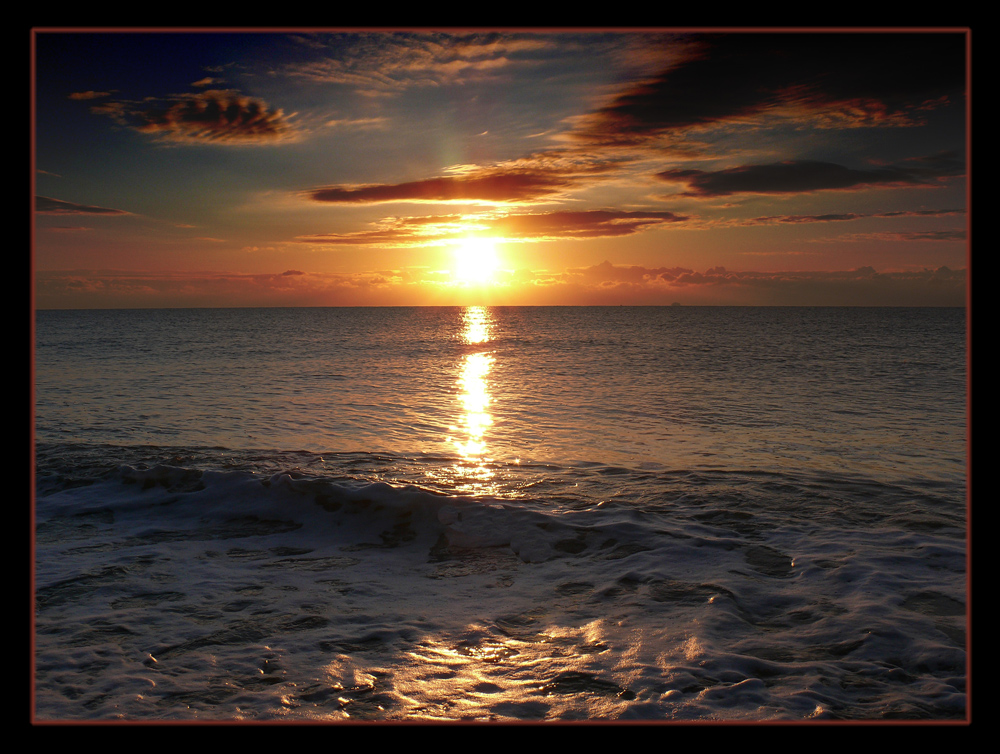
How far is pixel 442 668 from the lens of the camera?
4.91 m

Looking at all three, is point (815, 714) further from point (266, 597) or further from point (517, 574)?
point (266, 597)

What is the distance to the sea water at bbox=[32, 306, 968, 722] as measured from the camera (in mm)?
4645

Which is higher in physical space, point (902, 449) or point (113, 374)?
point (113, 374)

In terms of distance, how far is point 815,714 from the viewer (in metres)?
4.44

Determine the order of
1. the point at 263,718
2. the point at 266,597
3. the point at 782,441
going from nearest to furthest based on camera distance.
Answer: the point at 263,718 → the point at 266,597 → the point at 782,441

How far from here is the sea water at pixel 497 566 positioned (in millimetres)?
4645

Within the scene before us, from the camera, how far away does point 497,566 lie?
7.41 metres

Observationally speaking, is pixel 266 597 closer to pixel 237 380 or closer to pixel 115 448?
pixel 115 448

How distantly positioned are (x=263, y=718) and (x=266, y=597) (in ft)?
7.06
